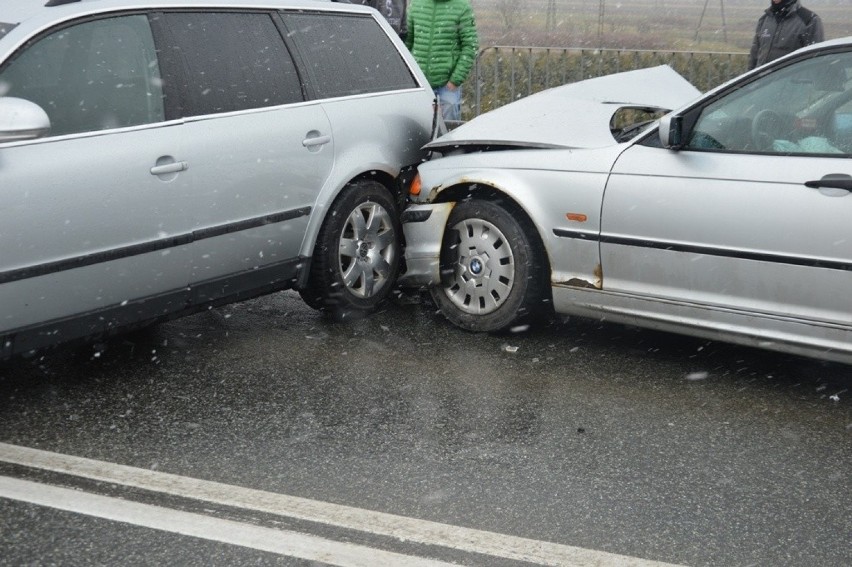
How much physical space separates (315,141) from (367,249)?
74 centimetres

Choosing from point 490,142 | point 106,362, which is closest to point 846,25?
point 490,142

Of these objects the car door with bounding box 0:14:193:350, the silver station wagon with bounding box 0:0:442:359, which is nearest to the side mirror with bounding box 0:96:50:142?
the silver station wagon with bounding box 0:0:442:359

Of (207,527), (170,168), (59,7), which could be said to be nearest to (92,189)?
(170,168)

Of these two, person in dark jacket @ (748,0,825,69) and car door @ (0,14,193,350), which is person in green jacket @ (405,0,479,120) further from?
car door @ (0,14,193,350)

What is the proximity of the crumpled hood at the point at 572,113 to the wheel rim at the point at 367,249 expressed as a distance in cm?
49

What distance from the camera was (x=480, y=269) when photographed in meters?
5.86

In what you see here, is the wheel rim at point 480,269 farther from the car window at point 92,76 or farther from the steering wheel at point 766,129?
the car window at point 92,76

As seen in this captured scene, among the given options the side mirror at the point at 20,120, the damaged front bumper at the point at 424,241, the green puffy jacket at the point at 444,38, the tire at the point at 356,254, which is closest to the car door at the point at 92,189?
the side mirror at the point at 20,120

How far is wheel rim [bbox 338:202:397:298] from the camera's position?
606 centimetres

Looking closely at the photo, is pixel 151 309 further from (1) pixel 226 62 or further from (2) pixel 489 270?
(2) pixel 489 270

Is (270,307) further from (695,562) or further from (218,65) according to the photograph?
(695,562)

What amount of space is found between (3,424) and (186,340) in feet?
4.42

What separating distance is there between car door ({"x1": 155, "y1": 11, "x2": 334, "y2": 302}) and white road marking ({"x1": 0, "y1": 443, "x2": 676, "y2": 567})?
1323 millimetres

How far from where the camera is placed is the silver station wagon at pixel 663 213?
187 inches
